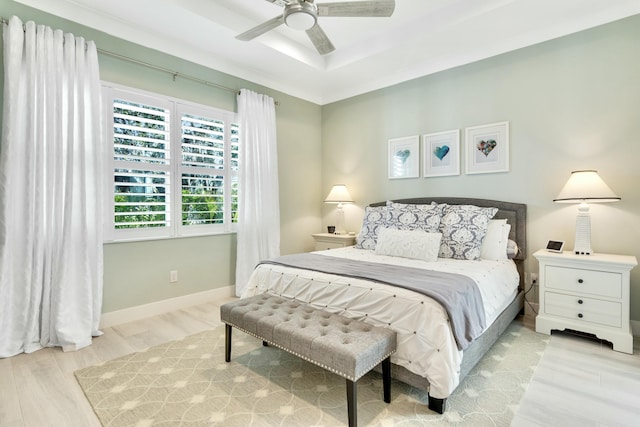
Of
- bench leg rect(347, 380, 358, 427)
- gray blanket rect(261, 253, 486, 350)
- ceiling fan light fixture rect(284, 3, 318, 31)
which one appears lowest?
bench leg rect(347, 380, 358, 427)

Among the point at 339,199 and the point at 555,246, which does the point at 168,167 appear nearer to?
the point at 339,199

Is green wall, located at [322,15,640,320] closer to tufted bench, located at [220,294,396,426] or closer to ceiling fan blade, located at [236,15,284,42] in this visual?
ceiling fan blade, located at [236,15,284,42]

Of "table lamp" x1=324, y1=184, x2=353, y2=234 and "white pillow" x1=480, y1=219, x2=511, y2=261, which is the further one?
"table lamp" x1=324, y1=184, x2=353, y2=234

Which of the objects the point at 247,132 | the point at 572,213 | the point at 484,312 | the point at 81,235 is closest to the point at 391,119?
the point at 247,132

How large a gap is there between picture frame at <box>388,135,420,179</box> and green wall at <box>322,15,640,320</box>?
3.9 inches

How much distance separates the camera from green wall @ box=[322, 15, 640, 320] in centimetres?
272

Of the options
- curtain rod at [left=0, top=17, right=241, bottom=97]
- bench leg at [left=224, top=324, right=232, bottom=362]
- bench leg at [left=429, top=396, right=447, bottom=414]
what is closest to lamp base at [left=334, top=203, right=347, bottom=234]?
curtain rod at [left=0, top=17, right=241, bottom=97]

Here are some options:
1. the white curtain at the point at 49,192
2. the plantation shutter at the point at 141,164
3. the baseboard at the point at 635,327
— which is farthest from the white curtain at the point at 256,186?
the baseboard at the point at 635,327

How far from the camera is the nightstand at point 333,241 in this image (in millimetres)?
4234

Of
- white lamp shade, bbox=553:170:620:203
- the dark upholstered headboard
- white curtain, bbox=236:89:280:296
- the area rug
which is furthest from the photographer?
white curtain, bbox=236:89:280:296

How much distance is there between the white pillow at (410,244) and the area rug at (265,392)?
0.91 metres

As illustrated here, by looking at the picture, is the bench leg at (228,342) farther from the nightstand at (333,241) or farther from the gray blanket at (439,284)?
the nightstand at (333,241)

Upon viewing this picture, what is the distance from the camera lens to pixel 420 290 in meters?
1.87

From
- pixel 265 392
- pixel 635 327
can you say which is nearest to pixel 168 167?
Answer: pixel 265 392
